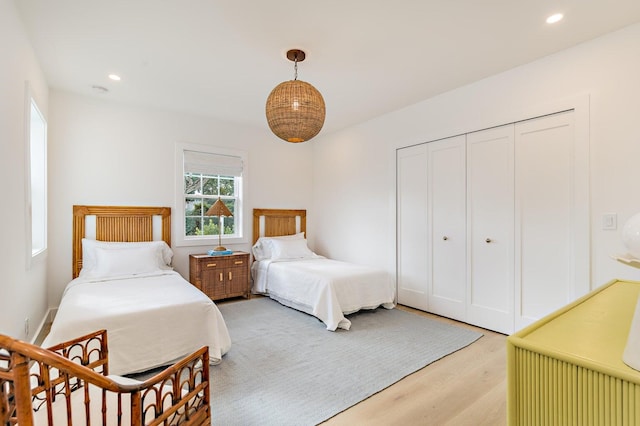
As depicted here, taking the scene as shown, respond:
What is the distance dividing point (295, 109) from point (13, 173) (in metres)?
2.06

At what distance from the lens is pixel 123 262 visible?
11.4ft

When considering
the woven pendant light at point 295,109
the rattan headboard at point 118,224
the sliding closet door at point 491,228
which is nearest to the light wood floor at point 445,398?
the sliding closet door at point 491,228

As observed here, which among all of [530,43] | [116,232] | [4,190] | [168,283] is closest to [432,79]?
[530,43]

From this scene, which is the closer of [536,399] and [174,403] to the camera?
[536,399]

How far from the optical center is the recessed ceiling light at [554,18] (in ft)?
7.47

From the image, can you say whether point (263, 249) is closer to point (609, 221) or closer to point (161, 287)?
point (161, 287)

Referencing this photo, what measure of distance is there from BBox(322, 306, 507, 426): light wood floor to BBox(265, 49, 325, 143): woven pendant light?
1951mm

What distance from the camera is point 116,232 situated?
12.9ft

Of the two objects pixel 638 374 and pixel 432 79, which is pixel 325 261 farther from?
pixel 638 374

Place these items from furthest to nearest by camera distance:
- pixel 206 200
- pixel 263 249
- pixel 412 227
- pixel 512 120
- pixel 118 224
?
pixel 263 249 < pixel 206 200 < pixel 412 227 < pixel 118 224 < pixel 512 120

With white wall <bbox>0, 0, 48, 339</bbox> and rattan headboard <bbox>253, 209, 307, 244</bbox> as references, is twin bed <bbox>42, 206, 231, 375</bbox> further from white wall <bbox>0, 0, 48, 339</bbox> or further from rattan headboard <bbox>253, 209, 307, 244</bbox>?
rattan headboard <bbox>253, 209, 307, 244</bbox>

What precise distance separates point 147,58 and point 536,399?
3.53m

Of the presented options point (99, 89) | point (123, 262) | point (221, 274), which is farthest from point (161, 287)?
point (99, 89)

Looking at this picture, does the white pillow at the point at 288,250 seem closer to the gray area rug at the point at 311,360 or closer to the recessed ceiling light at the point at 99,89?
the gray area rug at the point at 311,360
